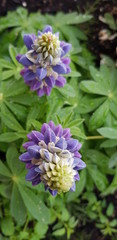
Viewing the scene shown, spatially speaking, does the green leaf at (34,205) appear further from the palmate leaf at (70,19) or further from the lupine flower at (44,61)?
the palmate leaf at (70,19)

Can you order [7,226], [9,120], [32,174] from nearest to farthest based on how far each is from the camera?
[32,174], [9,120], [7,226]

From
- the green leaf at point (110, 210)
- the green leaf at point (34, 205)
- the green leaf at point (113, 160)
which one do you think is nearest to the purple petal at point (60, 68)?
the green leaf at point (113, 160)

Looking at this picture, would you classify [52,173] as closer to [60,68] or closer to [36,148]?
[36,148]

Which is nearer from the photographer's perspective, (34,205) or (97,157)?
(34,205)

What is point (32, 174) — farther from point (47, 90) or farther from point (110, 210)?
point (110, 210)

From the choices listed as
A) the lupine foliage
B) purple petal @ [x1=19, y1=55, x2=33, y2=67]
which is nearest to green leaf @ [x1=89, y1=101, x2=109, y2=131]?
the lupine foliage

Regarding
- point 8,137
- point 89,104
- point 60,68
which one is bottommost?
point 89,104

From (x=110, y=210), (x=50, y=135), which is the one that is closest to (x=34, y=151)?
(x=50, y=135)
